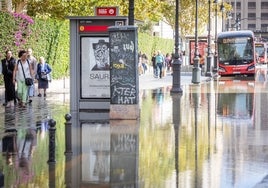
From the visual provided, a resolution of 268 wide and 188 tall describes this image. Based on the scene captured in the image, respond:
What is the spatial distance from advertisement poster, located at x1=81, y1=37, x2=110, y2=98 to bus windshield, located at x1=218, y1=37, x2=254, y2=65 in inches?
1178

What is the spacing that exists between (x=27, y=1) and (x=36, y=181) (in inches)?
1105

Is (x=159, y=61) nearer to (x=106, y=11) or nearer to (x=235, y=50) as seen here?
(x=235, y=50)

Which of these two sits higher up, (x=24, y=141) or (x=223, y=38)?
(x=223, y=38)

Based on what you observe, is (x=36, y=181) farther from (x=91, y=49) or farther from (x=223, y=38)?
(x=223, y=38)

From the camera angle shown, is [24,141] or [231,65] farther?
[231,65]

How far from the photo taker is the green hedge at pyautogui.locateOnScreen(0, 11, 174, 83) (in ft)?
86.7

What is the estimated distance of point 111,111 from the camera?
1748 centimetres

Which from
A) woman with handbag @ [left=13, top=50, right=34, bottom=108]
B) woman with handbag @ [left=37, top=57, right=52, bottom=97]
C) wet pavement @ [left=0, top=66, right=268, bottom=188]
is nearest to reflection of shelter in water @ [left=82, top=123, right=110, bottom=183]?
wet pavement @ [left=0, top=66, right=268, bottom=188]

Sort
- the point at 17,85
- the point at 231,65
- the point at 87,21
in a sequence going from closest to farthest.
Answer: the point at 87,21
the point at 17,85
the point at 231,65

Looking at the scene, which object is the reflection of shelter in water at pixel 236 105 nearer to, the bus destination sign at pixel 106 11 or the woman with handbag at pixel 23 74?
the bus destination sign at pixel 106 11

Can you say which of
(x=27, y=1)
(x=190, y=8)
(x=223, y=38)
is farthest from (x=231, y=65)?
(x=190, y=8)

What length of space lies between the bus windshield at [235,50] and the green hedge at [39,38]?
17.1 metres

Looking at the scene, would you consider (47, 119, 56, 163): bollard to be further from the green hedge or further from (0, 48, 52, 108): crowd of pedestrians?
the green hedge

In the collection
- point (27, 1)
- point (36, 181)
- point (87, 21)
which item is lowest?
point (36, 181)
